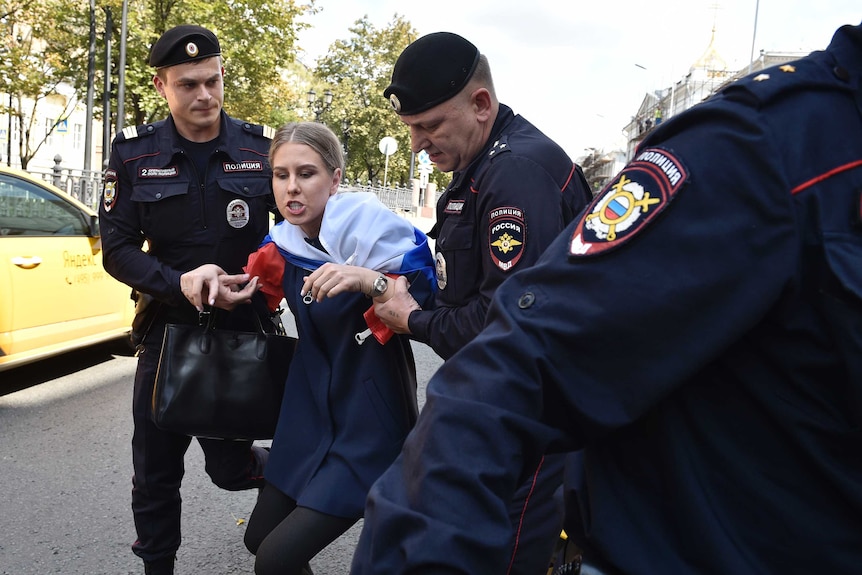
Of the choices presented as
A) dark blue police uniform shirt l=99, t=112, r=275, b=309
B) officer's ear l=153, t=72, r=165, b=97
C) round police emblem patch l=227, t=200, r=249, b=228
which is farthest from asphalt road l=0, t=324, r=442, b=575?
officer's ear l=153, t=72, r=165, b=97

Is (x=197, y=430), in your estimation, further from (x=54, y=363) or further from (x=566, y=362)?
(x=54, y=363)

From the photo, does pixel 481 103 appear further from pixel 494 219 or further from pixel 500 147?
pixel 494 219

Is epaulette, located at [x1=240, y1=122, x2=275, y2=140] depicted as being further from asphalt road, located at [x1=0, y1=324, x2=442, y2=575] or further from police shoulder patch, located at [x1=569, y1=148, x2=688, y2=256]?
police shoulder patch, located at [x1=569, y1=148, x2=688, y2=256]

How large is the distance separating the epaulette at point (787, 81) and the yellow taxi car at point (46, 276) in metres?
5.54

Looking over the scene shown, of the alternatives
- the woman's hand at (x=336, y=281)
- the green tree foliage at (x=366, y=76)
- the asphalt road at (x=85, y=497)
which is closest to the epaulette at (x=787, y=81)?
the woman's hand at (x=336, y=281)

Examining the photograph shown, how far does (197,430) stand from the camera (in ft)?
9.29

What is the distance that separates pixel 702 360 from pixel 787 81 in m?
0.35

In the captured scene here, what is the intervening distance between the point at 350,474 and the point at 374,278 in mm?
589

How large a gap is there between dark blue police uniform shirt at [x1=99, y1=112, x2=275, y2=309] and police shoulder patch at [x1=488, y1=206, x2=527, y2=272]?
1.29 meters

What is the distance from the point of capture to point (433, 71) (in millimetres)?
2336

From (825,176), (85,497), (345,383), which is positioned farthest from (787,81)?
(85,497)

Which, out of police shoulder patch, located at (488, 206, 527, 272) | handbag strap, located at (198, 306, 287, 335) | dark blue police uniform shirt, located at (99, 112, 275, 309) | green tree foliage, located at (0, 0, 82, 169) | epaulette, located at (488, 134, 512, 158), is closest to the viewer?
police shoulder patch, located at (488, 206, 527, 272)

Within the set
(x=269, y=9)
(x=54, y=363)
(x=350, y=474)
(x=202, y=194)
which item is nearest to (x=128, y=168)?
(x=202, y=194)

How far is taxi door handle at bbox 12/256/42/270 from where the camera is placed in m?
5.58
